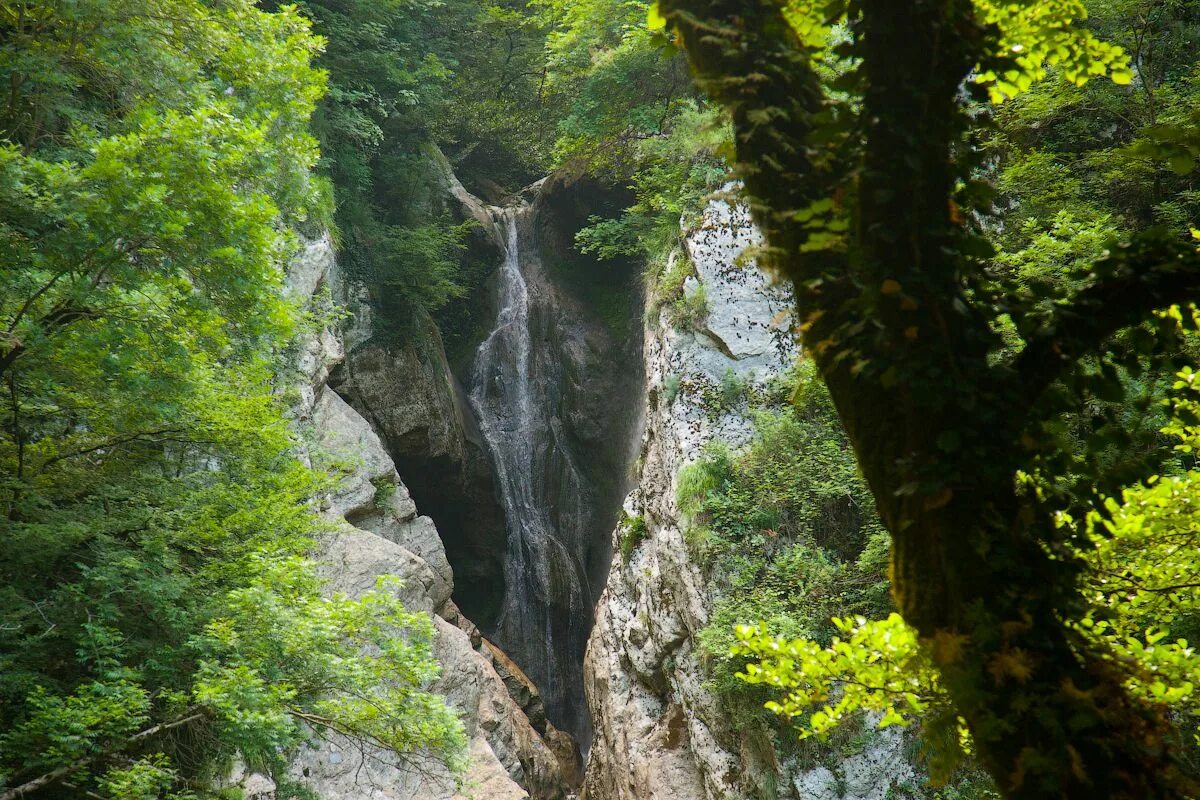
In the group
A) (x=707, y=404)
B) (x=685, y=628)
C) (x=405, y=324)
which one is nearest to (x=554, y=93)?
(x=405, y=324)

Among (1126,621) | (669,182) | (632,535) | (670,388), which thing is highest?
(669,182)

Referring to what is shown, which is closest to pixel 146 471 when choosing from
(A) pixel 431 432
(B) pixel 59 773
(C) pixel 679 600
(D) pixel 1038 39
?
(B) pixel 59 773

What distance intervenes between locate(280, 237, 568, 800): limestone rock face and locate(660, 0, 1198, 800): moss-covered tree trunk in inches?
320

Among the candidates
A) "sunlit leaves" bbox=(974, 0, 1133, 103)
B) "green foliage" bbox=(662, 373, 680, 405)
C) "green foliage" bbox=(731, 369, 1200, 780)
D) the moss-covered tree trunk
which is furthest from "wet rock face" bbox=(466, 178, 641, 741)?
the moss-covered tree trunk

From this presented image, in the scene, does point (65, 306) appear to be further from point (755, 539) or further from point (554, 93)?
point (554, 93)

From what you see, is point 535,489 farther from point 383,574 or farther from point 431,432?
point 383,574

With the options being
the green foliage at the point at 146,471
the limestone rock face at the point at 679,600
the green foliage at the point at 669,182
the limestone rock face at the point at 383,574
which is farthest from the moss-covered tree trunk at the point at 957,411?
the green foliage at the point at 669,182

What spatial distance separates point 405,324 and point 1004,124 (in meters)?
10.7

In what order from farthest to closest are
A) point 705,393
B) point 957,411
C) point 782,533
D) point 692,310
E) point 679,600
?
1. point 692,310
2. point 705,393
3. point 679,600
4. point 782,533
5. point 957,411

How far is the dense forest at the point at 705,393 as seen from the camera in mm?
1661

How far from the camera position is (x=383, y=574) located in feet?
31.9

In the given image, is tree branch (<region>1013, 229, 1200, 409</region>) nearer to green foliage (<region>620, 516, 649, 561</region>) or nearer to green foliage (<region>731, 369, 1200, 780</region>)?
green foliage (<region>731, 369, 1200, 780</region>)

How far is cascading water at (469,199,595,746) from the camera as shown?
15.5 m

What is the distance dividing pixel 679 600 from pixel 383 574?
376cm
